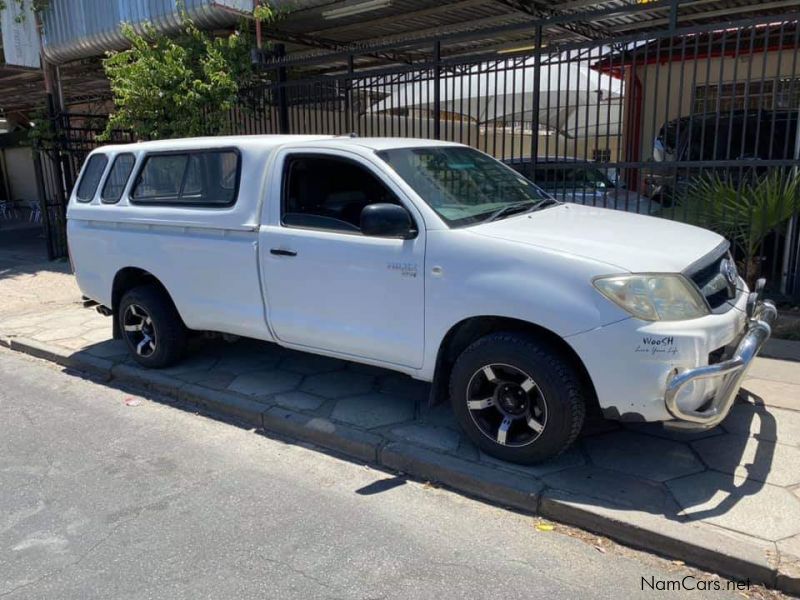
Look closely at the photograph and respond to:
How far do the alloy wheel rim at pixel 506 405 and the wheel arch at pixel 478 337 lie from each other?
24 centimetres

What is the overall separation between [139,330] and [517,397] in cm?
363

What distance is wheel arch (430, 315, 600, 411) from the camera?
3.62 meters

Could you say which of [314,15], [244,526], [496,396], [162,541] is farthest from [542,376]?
[314,15]

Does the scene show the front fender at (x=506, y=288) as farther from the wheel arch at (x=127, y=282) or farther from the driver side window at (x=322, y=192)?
the wheel arch at (x=127, y=282)

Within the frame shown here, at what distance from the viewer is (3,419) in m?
5.05

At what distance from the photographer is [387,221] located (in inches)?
154

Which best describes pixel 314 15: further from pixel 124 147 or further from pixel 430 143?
pixel 430 143

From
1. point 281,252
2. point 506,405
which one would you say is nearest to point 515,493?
point 506,405

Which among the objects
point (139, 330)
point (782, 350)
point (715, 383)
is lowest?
point (782, 350)

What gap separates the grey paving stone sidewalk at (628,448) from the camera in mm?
3271

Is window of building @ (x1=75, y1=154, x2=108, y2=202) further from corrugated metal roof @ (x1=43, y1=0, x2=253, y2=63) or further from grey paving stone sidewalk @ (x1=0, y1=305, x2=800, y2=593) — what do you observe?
corrugated metal roof @ (x1=43, y1=0, x2=253, y2=63)

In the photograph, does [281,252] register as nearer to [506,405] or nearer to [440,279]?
[440,279]

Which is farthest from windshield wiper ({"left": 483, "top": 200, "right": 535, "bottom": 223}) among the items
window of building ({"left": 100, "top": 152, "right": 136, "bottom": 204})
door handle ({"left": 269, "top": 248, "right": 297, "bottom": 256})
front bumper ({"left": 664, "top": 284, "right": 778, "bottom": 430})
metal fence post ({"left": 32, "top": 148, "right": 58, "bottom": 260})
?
metal fence post ({"left": 32, "top": 148, "right": 58, "bottom": 260})

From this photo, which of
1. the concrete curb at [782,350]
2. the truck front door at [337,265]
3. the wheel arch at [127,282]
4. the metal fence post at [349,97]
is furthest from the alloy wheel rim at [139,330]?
the concrete curb at [782,350]
